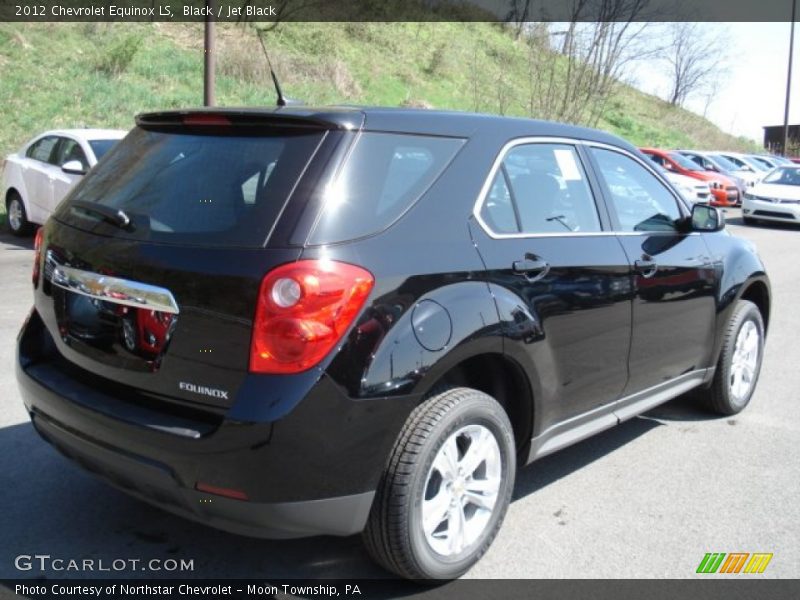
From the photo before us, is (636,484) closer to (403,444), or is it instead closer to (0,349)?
(403,444)

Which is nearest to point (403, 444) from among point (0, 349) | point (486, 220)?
point (486, 220)

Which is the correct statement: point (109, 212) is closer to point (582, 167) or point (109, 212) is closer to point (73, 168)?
point (582, 167)

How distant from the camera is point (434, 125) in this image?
320 centimetres

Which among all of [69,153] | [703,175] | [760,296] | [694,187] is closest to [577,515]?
[760,296]

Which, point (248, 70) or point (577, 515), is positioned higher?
point (248, 70)

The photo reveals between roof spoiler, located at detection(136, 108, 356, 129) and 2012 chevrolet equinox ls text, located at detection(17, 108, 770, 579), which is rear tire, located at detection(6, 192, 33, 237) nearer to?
2012 chevrolet equinox ls text, located at detection(17, 108, 770, 579)

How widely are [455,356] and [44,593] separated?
1719 mm

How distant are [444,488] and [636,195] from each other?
213cm

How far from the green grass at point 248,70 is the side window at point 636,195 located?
13.5 meters

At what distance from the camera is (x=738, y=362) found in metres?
5.05

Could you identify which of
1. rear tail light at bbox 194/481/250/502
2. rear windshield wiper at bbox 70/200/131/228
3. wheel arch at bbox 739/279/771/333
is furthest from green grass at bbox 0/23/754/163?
rear tail light at bbox 194/481/250/502

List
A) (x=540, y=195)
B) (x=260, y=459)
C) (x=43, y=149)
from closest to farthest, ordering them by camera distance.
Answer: (x=260, y=459)
(x=540, y=195)
(x=43, y=149)

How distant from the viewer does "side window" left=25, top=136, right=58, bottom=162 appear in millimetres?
11031

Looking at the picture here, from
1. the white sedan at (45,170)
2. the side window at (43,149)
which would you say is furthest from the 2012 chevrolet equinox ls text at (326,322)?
the side window at (43,149)
